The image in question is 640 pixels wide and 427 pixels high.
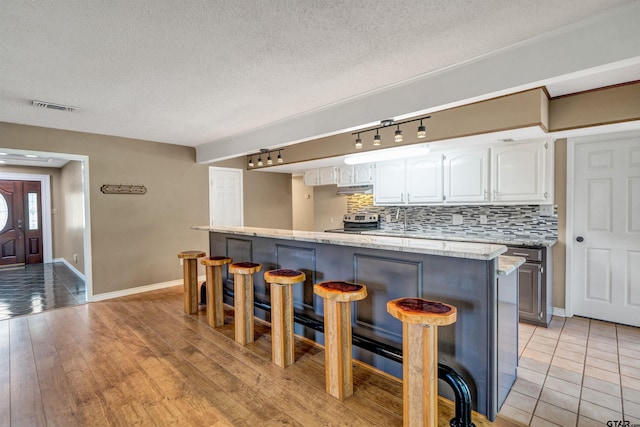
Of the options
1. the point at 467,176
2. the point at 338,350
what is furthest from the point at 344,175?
the point at 338,350

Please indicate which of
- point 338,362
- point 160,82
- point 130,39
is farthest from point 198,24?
point 338,362

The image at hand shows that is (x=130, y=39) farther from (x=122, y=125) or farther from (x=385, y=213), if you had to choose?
(x=385, y=213)

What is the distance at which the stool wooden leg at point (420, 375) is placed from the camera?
67.4 inches

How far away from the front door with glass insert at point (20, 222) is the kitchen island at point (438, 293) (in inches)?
304

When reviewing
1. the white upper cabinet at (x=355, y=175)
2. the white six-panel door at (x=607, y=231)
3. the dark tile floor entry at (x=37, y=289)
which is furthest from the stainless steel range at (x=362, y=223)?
the dark tile floor entry at (x=37, y=289)

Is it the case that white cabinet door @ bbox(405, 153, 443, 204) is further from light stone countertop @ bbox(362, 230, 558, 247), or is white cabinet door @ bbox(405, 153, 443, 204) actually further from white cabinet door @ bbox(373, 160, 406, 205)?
light stone countertop @ bbox(362, 230, 558, 247)

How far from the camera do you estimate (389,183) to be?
484cm

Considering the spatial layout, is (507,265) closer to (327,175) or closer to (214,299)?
(214,299)

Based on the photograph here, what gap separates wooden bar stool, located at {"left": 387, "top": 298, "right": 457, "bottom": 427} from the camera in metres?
1.71

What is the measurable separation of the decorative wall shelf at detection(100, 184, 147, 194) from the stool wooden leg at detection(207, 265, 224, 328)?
232 cm

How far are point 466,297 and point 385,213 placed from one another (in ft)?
11.1

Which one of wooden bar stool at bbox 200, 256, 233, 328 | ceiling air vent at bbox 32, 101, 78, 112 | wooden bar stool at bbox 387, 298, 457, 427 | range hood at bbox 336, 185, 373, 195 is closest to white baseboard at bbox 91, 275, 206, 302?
wooden bar stool at bbox 200, 256, 233, 328

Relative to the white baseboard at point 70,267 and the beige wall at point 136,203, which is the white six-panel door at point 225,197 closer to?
the beige wall at point 136,203

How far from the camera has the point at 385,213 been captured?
5.35 meters
